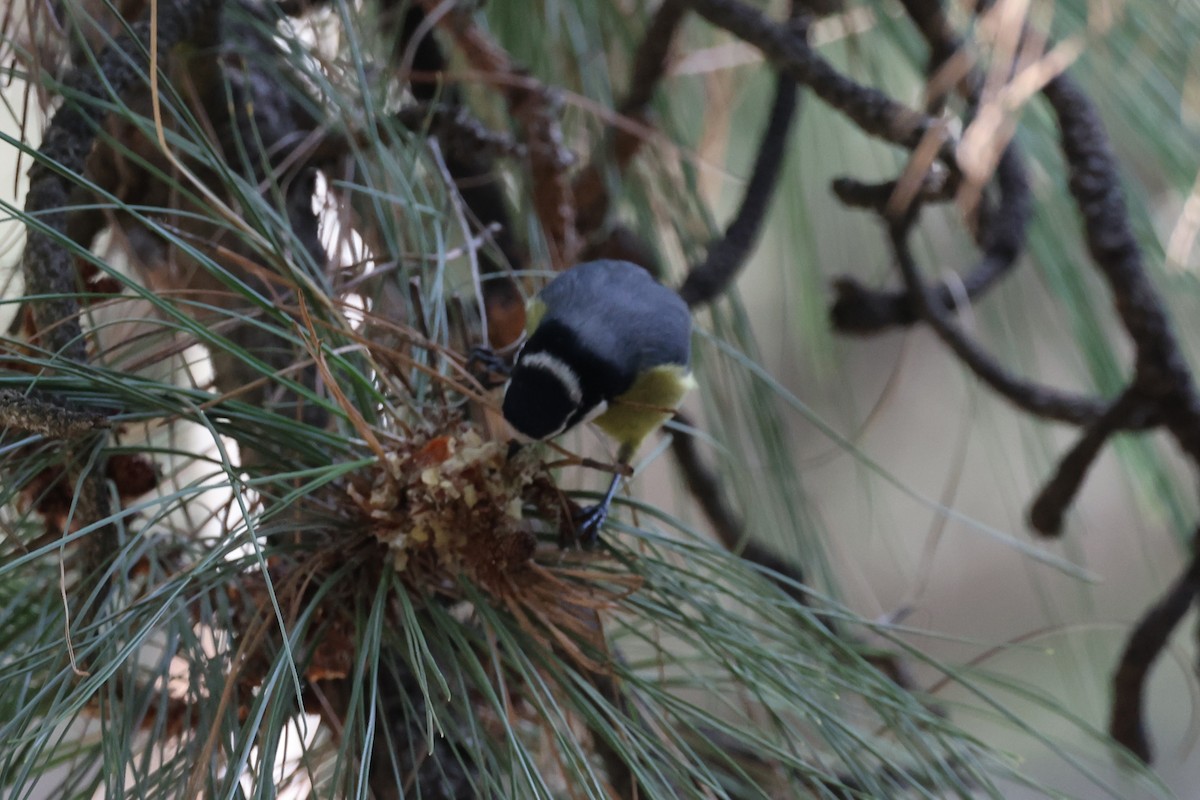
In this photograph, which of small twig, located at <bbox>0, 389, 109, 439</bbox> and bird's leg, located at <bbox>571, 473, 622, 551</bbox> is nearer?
small twig, located at <bbox>0, 389, 109, 439</bbox>

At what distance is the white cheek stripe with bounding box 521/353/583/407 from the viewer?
0.54 m

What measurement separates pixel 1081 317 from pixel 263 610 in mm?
657

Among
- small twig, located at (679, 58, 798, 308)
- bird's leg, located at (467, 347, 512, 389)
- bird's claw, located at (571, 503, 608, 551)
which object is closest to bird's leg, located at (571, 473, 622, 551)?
bird's claw, located at (571, 503, 608, 551)

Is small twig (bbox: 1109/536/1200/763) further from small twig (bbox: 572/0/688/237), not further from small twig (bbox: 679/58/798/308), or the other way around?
small twig (bbox: 572/0/688/237)

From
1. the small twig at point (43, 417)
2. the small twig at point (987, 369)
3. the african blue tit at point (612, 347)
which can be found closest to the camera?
the small twig at point (43, 417)

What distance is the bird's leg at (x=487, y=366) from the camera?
1.84 feet

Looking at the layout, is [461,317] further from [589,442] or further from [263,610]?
[589,442]

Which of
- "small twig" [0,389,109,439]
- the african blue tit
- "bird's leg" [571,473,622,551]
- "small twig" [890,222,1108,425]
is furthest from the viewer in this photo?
"small twig" [890,222,1108,425]

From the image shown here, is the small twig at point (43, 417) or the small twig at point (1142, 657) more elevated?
the small twig at point (43, 417)

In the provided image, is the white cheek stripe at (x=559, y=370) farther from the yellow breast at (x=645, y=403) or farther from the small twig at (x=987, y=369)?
the small twig at (x=987, y=369)

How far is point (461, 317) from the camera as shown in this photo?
0.56 metres

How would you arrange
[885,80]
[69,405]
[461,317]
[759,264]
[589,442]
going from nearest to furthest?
[69,405] → [461,317] → [885,80] → [589,442] → [759,264]

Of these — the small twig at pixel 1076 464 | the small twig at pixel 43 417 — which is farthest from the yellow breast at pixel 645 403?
the small twig at pixel 43 417

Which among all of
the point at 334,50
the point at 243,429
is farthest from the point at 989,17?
the point at 243,429
